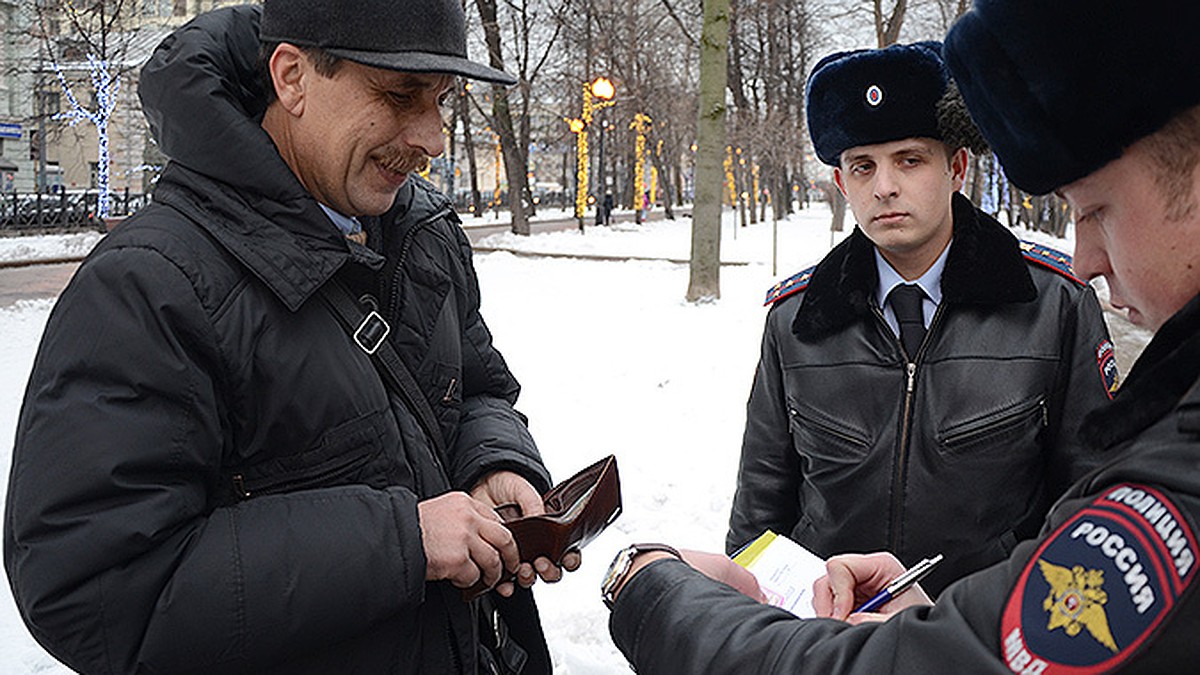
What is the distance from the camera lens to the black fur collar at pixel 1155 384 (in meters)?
1.12

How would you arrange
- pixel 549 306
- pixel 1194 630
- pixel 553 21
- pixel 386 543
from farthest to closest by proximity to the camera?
pixel 553 21 → pixel 549 306 → pixel 386 543 → pixel 1194 630

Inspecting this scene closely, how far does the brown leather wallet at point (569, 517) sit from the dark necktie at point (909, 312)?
1.02 m

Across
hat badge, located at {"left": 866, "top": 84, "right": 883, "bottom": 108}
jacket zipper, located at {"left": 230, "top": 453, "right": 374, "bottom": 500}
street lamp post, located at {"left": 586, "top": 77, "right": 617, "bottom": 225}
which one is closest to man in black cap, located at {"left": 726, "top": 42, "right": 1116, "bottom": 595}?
hat badge, located at {"left": 866, "top": 84, "right": 883, "bottom": 108}

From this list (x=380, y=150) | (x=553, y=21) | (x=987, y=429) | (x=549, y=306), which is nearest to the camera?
(x=380, y=150)

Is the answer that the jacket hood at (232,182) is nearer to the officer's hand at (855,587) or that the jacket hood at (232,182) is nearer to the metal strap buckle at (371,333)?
the metal strap buckle at (371,333)

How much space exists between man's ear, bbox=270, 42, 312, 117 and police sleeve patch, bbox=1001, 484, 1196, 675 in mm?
1691

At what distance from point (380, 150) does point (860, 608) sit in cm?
139

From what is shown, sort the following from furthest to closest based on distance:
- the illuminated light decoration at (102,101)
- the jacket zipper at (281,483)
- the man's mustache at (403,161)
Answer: the illuminated light decoration at (102,101), the man's mustache at (403,161), the jacket zipper at (281,483)

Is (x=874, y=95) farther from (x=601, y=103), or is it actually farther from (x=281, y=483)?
(x=601, y=103)

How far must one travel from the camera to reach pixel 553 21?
28.8 metres

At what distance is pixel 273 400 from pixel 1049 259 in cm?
205

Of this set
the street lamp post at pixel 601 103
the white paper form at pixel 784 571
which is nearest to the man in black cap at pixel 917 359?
the white paper form at pixel 784 571

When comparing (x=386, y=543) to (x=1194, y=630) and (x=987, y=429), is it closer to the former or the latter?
(x=1194, y=630)

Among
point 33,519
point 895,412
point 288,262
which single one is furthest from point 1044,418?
point 33,519
